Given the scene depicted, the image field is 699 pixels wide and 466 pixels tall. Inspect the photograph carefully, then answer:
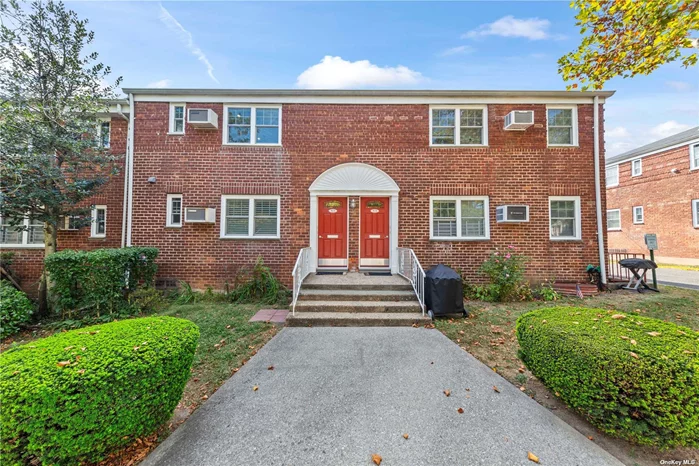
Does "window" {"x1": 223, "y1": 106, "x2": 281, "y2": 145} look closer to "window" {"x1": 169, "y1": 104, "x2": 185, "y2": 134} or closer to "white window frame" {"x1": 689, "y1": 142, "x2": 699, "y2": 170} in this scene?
"window" {"x1": 169, "y1": 104, "x2": 185, "y2": 134}

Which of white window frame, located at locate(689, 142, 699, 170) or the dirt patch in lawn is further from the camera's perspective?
white window frame, located at locate(689, 142, 699, 170)

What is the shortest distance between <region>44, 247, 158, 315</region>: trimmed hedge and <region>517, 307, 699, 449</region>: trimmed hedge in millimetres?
8188

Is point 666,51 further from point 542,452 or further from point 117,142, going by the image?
point 117,142

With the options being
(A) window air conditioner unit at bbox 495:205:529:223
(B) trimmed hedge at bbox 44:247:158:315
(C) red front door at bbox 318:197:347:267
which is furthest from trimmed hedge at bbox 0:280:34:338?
(A) window air conditioner unit at bbox 495:205:529:223

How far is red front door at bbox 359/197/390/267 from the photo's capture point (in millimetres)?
7973

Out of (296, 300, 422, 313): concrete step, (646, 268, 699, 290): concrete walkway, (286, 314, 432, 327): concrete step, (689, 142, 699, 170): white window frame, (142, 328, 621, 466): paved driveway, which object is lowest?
(142, 328, 621, 466): paved driveway

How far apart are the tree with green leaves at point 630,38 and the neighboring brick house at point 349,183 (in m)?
2.29

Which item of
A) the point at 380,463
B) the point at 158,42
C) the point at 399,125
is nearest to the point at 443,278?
the point at 380,463

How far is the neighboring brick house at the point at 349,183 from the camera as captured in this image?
26.0 ft

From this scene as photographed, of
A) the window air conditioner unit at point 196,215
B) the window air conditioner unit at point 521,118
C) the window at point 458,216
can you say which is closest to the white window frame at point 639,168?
the window air conditioner unit at point 521,118

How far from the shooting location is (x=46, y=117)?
6395mm

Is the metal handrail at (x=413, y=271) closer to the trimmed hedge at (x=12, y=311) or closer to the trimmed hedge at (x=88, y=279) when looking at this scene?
the trimmed hedge at (x=88, y=279)

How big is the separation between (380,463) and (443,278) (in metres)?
4.08

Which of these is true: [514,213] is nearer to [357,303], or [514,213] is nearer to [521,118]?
[521,118]
